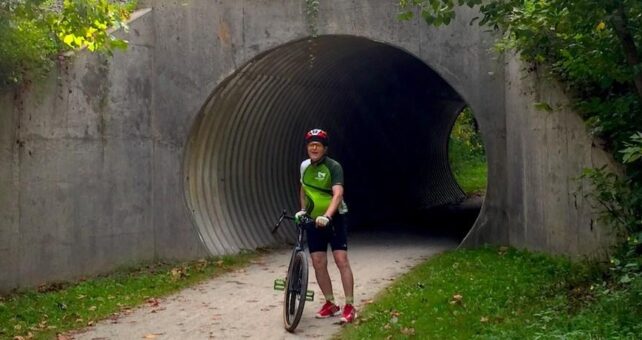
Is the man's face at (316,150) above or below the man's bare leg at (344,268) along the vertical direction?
above

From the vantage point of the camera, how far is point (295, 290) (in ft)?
22.0

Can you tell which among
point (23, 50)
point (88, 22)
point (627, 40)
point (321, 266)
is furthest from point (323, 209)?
point (23, 50)

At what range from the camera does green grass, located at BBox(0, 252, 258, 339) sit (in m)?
7.52

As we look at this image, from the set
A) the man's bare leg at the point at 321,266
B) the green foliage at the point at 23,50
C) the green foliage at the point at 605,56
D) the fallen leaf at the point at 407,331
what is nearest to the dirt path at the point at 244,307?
the man's bare leg at the point at 321,266

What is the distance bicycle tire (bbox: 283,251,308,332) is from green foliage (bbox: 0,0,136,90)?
2.48 m

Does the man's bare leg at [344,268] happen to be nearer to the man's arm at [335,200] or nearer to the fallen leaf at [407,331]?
the man's arm at [335,200]

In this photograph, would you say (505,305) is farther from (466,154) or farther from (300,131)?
(466,154)

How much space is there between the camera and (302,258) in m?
6.64

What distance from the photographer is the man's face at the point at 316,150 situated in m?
6.71

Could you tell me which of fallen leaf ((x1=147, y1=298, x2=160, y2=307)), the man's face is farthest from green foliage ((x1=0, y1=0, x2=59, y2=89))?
the man's face

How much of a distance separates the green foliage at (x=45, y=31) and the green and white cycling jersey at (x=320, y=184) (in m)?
2.04

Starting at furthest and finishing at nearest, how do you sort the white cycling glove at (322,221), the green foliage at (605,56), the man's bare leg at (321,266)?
the man's bare leg at (321,266) → the white cycling glove at (322,221) → the green foliage at (605,56)

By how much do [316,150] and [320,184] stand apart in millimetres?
290

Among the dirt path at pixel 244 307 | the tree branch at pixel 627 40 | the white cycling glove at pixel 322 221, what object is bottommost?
the dirt path at pixel 244 307
